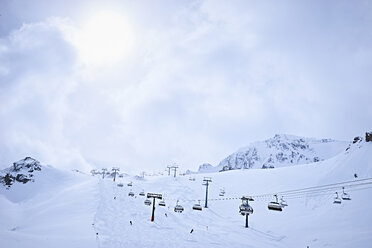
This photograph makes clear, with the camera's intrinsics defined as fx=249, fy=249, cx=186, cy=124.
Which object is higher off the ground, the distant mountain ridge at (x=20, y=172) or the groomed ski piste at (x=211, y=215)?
the distant mountain ridge at (x=20, y=172)

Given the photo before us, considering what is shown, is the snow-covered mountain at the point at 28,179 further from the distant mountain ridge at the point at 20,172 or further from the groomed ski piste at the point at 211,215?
the groomed ski piste at the point at 211,215

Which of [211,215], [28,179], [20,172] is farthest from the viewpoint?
[20,172]

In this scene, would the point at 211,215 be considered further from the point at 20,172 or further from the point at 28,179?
the point at 20,172

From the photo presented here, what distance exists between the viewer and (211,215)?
46812mm

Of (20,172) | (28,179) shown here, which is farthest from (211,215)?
(20,172)

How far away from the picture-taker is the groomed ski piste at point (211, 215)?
25.5 m

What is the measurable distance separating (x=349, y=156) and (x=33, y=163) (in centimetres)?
8449

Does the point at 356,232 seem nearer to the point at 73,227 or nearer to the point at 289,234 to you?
the point at 289,234

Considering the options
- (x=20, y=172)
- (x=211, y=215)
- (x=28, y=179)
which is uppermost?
(x=20, y=172)

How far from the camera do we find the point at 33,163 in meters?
76.9

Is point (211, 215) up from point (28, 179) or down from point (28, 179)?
down

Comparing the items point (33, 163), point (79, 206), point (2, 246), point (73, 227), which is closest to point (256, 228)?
point (73, 227)

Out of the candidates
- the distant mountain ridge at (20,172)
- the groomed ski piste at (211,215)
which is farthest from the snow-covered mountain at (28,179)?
the groomed ski piste at (211,215)

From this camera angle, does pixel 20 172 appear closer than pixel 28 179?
No
